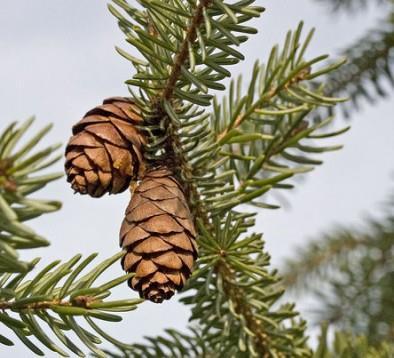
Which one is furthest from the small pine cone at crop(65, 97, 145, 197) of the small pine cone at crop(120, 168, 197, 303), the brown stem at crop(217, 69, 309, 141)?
the brown stem at crop(217, 69, 309, 141)

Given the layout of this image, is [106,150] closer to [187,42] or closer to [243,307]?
[187,42]

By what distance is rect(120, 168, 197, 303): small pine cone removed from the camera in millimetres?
539

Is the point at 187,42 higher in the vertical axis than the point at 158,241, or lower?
higher

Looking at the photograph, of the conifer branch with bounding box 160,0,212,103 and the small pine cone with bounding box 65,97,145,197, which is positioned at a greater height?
the conifer branch with bounding box 160,0,212,103

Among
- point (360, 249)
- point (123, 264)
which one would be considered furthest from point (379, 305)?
point (123, 264)

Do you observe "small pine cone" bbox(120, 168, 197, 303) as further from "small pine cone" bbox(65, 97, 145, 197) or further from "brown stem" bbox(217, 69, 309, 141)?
"brown stem" bbox(217, 69, 309, 141)

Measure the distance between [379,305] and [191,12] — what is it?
82 cm

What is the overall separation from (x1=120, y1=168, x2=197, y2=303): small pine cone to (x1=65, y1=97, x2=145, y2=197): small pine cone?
0.02 metres

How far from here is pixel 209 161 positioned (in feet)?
2.23

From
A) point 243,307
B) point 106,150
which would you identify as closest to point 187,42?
point 106,150

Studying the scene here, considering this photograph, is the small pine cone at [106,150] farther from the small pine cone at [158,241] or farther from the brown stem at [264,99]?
the brown stem at [264,99]

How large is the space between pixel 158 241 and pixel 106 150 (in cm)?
8

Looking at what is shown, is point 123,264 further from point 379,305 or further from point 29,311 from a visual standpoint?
point 379,305

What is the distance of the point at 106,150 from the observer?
1.85 feet
